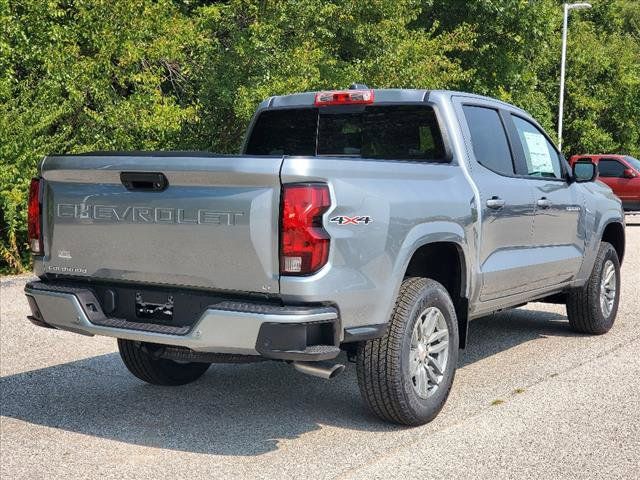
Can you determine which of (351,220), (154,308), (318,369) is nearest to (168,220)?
(154,308)

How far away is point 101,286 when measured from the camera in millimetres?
4809

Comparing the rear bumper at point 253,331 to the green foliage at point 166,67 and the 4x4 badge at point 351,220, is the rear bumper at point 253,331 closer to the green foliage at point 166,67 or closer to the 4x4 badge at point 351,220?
the 4x4 badge at point 351,220

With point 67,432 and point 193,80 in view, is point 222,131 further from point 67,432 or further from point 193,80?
point 67,432

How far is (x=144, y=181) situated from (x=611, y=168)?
772 inches

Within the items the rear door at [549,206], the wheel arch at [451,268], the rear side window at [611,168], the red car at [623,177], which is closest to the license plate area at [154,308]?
the wheel arch at [451,268]

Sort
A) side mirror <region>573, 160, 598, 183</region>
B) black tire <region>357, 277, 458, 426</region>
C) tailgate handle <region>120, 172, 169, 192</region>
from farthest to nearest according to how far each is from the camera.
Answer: side mirror <region>573, 160, 598, 183</region>, black tire <region>357, 277, 458, 426</region>, tailgate handle <region>120, 172, 169, 192</region>

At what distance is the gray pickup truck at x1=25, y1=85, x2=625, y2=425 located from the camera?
168 inches

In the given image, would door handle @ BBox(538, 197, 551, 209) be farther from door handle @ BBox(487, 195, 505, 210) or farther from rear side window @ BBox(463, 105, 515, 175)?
door handle @ BBox(487, 195, 505, 210)

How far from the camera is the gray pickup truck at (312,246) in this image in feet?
14.0

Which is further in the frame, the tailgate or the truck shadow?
A: the truck shadow

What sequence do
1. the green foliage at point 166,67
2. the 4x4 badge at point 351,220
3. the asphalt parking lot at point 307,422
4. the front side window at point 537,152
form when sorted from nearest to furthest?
the 4x4 badge at point 351,220 → the asphalt parking lot at point 307,422 → the front side window at point 537,152 → the green foliage at point 166,67

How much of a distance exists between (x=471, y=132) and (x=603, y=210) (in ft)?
7.37

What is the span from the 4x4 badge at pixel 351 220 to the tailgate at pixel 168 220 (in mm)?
297

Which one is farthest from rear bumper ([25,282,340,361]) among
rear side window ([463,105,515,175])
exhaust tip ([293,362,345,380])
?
rear side window ([463,105,515,175])
